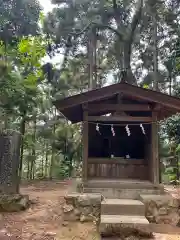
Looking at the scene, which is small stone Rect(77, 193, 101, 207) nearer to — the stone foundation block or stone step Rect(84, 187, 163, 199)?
stone step Rect(84, 187, 163, 199)

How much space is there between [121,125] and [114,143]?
181 centimetres

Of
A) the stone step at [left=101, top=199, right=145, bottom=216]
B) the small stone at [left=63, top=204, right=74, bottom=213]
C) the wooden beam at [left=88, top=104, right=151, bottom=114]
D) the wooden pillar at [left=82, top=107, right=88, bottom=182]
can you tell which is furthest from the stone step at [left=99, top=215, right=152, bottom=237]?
the wooden beam at [left=88, top=104, right=151, bottom=114]

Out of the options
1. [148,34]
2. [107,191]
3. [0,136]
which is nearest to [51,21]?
[148,34]

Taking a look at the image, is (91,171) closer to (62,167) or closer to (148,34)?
(62,167)

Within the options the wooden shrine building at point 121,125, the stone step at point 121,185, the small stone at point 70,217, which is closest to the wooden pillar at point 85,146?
the wooden shrine building at point 121,125

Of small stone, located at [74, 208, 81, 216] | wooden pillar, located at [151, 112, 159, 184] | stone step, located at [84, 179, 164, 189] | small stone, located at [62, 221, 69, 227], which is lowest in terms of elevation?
small stone, located at [62, 221, 69, 227]

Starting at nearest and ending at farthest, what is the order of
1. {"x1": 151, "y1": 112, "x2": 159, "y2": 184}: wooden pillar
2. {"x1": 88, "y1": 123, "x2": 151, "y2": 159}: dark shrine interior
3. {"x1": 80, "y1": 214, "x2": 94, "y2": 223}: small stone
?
{"x1": 80, "y1": 214, "x2": 94, "y2": 223}: small stone < {"x1": 151, "y1": 112, "x2": 159, "y2": 184}: wooden pillar < {"x1": 88, "y1": 123, "x2": 151, "y2": 159}: dark shrine interior

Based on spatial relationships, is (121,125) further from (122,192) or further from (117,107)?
(122,192)

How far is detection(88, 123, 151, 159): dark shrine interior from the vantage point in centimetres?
1048

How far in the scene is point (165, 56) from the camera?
20.5 m

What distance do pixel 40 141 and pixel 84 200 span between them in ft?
Result: 34.7

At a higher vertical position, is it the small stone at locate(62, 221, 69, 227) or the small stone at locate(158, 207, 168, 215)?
the small stone at locate(158, 207, 168, 215)

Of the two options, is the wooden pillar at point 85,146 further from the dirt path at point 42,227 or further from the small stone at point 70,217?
the dirt path at point 42,227

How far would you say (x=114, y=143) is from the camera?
35.0 ft
